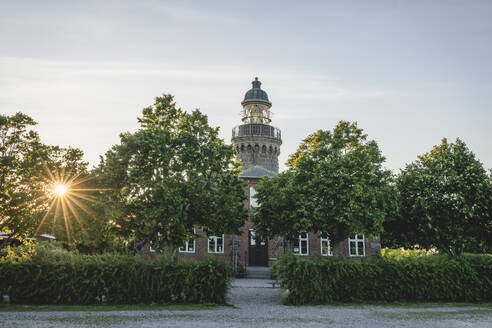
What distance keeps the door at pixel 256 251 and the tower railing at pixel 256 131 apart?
16472 mm

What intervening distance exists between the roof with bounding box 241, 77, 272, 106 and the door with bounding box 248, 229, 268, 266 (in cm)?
2058

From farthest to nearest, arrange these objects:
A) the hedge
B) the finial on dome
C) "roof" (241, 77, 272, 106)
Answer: the finial on dome → "roof" (241, 77, 272, 106) → the hedge

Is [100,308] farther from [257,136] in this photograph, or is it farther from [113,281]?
[257,136]

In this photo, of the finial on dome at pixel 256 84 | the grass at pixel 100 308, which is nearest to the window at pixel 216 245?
the grass at pixel 100 308

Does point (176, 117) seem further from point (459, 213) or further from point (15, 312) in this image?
point (459, 213)

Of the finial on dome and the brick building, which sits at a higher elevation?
the finial on dome

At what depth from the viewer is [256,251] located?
99.7 ft

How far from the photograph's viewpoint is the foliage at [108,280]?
13.9 metres

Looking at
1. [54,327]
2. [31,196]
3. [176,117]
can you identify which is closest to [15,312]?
[54,327]

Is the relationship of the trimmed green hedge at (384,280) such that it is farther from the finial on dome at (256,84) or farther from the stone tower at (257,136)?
the finial on dome at (256,84)

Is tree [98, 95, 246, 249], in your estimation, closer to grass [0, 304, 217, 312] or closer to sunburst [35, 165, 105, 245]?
sunburst [35, 165, 105, 245]

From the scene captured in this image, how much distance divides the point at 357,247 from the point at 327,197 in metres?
12.6

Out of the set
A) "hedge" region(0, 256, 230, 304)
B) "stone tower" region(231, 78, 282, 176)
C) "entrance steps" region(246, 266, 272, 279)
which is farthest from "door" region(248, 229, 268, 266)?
"hedge" region(0, 256, 230, 304)

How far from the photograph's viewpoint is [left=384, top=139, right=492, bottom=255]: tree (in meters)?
20.9
